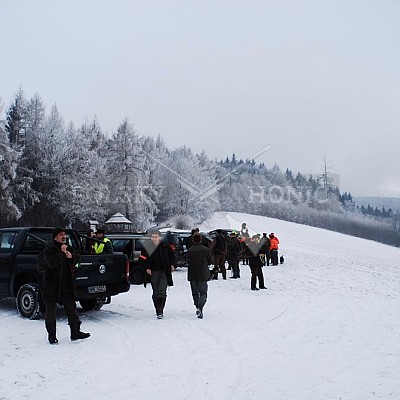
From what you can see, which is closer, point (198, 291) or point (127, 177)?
point (198, 291)

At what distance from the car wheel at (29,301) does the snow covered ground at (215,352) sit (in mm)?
205

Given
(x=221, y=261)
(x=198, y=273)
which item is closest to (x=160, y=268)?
(x=198, y=273)

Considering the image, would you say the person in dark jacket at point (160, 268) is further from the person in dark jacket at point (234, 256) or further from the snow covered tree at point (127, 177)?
the snow covered tree at point (127, 177)

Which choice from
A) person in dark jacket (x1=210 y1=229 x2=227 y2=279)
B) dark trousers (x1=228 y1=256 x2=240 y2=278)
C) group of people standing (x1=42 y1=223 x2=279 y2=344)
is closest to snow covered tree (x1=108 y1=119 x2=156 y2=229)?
dark trousers (x1=228 y1=256 x2=240 y2=278)

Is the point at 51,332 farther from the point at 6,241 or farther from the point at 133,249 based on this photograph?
the point at 133,249

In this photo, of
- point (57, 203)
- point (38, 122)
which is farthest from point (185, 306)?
point (38, 122)

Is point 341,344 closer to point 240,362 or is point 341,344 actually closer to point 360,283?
point 240,362

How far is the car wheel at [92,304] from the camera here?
10.4 metres

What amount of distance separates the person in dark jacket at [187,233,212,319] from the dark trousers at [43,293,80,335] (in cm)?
293

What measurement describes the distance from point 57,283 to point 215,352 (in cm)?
279

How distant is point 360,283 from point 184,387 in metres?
12.6

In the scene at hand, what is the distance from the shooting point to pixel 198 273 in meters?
9.94

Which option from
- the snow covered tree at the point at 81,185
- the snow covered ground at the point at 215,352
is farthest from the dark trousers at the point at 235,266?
the snow covered tree at the point at 81,185

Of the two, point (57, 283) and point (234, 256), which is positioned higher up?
point (57, 283)
